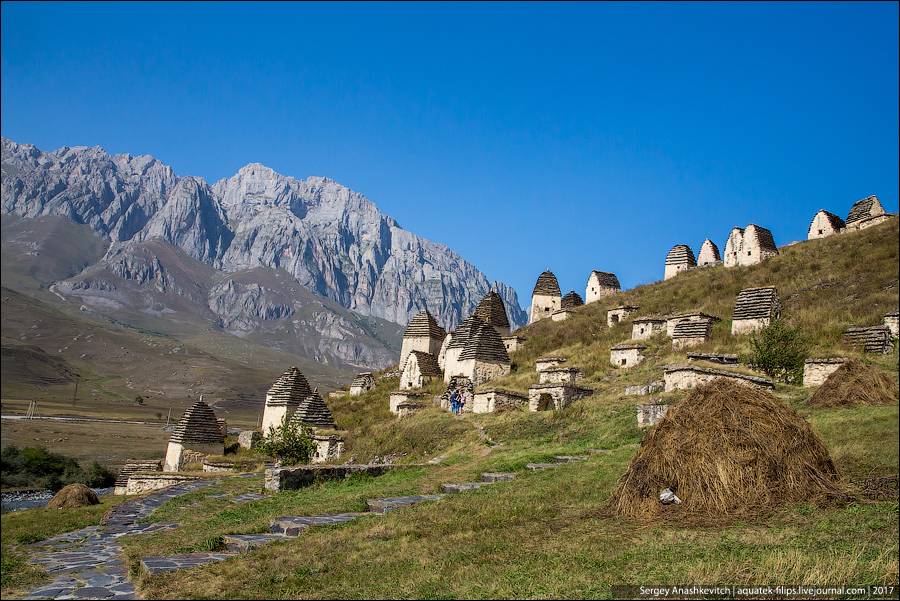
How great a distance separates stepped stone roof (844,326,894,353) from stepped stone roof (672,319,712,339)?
6.52 meters

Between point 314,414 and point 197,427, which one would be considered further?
point 314,414

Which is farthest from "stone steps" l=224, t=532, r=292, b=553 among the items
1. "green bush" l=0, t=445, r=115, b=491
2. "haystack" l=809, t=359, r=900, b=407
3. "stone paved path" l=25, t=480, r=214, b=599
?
"green bush" l=0, t=445, r=115, b=491

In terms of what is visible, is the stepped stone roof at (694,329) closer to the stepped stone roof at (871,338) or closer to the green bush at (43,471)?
the stepped stone roof at (871,338)

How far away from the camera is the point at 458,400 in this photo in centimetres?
2870

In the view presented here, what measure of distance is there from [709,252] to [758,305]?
31420 mm

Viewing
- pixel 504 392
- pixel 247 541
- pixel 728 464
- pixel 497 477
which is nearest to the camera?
pixel 247 541

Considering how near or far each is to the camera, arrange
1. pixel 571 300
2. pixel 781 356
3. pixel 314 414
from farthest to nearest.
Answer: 1. pixel 571 300
2. pixel 314 414
3. pixel 781 356

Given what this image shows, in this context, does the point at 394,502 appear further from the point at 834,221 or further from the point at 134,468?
the point at 834,221

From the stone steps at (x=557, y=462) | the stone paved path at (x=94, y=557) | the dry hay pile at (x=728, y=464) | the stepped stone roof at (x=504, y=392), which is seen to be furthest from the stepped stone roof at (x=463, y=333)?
the dry hay pile at (x=728, y=464)

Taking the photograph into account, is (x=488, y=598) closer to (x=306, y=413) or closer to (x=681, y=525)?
(x=681, y=525)

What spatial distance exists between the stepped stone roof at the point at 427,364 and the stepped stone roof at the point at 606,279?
2114cm

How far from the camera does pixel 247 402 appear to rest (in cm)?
4619

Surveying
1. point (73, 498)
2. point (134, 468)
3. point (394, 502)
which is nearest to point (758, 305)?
point (394, 502)

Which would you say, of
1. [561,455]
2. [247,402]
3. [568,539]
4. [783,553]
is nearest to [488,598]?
[568,539]
